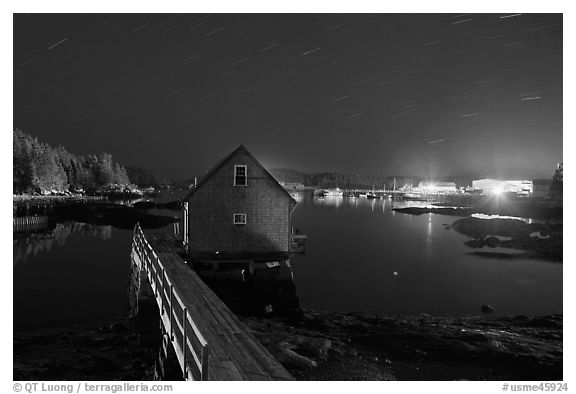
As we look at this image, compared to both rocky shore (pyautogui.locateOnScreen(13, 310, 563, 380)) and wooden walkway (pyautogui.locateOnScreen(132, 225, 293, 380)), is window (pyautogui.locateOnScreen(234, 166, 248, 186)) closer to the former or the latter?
wooden walkway (pyautogui.locateOnScreen(132, 225, 293, 380))

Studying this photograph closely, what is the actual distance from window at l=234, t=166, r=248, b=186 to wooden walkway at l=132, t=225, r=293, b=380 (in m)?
6.81

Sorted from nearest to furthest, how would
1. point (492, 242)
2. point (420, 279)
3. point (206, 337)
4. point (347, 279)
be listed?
1. point (206, 337)
2. point (347, 279)
3. point (420, 279)
4. point (492, 242)

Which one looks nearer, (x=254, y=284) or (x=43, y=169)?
(x=254, y=284)

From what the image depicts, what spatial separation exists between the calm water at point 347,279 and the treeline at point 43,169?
29201mm

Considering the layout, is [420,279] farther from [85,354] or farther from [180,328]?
[180,328]

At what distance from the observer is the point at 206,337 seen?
34.0 feet

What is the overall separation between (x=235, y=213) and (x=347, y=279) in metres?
10.7

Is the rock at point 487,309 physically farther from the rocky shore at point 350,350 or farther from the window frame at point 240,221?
the window frame at point 240,221

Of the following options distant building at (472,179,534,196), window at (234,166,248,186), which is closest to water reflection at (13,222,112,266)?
window at (234,166,248,186)

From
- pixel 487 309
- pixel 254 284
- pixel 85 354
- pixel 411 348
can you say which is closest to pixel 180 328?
pixel 85 354

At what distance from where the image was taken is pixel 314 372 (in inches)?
460

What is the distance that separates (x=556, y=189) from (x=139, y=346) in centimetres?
7922

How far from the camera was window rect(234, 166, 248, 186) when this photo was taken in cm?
2261
